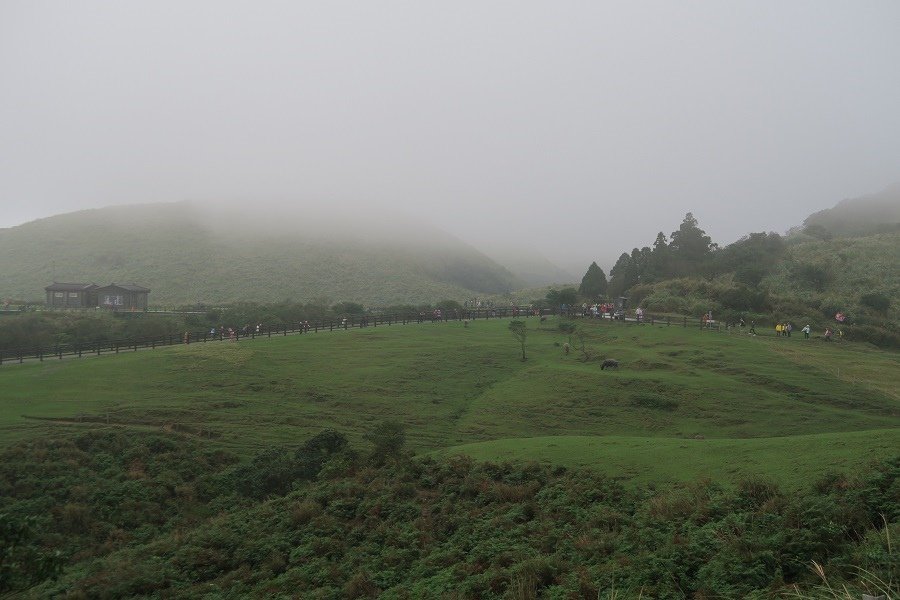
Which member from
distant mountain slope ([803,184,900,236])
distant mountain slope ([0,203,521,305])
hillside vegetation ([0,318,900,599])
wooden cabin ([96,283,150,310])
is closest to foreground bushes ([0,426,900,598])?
hillside vegetation ([0,318,900,599])

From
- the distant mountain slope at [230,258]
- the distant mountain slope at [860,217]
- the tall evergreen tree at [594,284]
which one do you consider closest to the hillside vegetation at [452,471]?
the tall evergreen tree at [594,284]

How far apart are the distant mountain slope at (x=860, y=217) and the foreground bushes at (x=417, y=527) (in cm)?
11499

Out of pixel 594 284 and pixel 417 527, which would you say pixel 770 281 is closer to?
pixel 594 284

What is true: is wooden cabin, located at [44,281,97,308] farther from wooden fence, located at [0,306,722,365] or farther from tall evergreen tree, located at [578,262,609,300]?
tall evergreen tree, located at [578,262,609,300]

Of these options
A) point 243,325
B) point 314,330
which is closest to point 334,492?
point 314,330

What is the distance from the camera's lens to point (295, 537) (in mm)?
15336

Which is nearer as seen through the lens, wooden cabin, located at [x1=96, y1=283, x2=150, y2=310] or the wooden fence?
the wooden fence

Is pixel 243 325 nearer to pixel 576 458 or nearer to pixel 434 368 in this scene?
pixel 434 368

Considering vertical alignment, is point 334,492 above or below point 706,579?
below

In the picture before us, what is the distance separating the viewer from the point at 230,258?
12500 centimetres

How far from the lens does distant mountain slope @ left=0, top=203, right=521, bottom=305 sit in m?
108

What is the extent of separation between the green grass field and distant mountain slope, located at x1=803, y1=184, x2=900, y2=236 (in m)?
90.9

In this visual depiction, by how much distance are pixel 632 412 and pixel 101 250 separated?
401 ft

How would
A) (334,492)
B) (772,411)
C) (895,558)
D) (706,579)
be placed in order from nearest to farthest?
(895,558) → (706,579) → (334,492) → (772,411)
